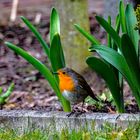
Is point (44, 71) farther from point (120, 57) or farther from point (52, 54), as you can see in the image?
point (120, 57)

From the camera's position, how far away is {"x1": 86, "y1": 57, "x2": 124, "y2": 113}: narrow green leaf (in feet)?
18.6

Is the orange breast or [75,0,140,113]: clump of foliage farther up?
[75,0,140,113]: clump of foliage

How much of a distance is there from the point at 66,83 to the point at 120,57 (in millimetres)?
549

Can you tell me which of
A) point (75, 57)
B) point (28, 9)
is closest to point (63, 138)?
point (75, 57)

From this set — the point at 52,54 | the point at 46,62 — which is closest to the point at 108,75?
the point at 52,54

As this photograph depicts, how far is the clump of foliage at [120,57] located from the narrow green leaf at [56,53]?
0.32m

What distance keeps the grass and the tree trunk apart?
2733 millimetres

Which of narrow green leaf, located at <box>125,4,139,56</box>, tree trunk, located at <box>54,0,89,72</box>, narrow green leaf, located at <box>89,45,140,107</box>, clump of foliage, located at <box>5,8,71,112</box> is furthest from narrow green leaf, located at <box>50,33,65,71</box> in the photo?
tree trunk, located at <box>54,0,89,72</box>

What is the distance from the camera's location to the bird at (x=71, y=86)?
5.88m

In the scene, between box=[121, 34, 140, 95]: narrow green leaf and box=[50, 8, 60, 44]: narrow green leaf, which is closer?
box=[121, 34, 140, 95]: narrow green leaf

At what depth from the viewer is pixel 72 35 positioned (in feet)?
27.7

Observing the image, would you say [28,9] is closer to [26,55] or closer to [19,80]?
[19,80]

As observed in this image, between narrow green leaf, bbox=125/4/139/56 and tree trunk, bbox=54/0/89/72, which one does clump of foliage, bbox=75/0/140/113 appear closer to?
narrow green leaf, bbox=125/4/139/56

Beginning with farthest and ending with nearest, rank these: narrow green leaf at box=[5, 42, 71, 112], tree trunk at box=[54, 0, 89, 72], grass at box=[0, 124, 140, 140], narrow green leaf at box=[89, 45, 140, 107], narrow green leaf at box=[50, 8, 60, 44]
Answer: tree trunk at box=[54, 0, 89, 72], narrow green leaf at box=[50, 8, 60, 44], narrow green leaf at box=[5, 42, 71, 112], narrow green leaf at box=[89, 45, 140, 107], grass at box=[0, 124, 140, 140]
